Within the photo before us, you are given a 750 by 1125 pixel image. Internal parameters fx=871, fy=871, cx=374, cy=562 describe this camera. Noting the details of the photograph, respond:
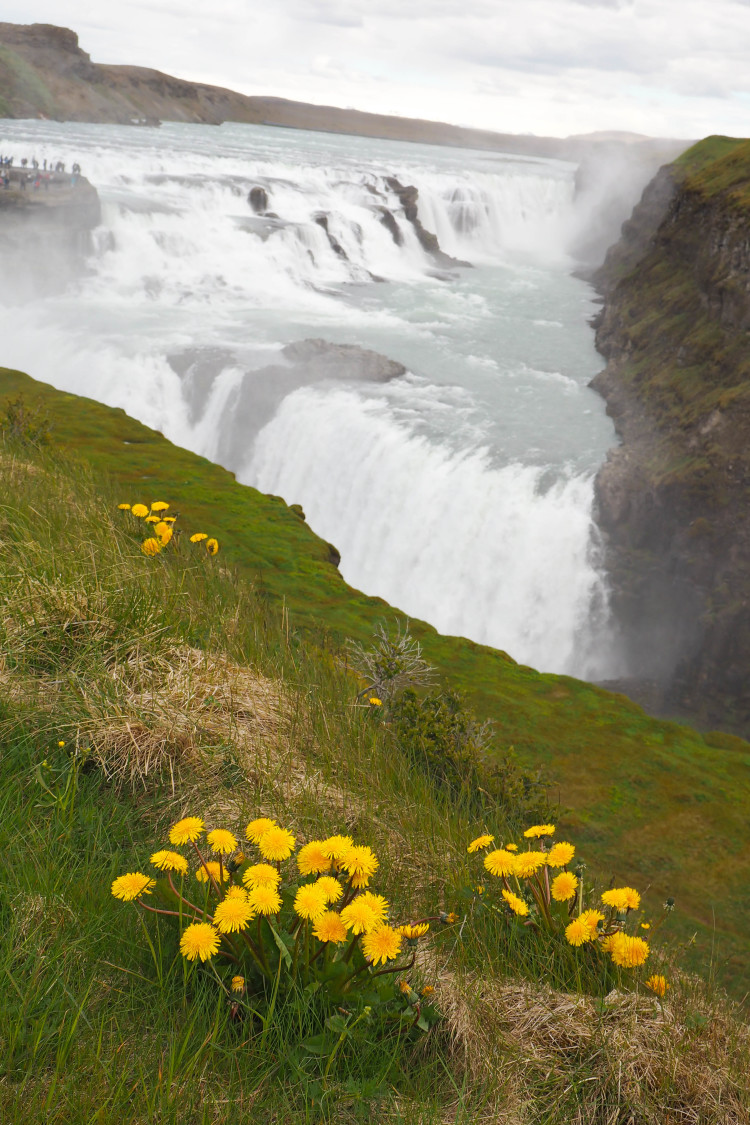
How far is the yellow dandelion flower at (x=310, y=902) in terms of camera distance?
1942mm

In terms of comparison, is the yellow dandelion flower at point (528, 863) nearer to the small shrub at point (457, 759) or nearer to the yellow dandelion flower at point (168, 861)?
the yellow dandelion flower at point (168, 861)

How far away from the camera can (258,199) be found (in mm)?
33281

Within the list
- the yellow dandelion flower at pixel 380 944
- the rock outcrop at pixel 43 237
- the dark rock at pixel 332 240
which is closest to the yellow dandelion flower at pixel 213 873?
the yellow dandelion flower at pixel 380 944

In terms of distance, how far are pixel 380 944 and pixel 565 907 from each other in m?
0.84

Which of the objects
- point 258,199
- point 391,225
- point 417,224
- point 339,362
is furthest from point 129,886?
point 417,224

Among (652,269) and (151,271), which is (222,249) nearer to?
(151,271)

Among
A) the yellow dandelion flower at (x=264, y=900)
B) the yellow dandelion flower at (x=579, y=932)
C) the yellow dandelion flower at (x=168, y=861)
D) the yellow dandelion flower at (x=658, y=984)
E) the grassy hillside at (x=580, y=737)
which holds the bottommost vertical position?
the grassy hillside at (x=580, y=737)

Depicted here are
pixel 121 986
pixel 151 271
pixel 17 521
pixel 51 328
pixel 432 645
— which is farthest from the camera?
pixel 151 271

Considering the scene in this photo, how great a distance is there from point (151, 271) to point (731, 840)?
25624 mm

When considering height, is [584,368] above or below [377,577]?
above

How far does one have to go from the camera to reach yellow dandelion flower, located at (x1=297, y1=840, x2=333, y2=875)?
2098 millimetres

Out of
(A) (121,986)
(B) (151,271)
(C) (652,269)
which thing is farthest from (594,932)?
(B) (151,271)

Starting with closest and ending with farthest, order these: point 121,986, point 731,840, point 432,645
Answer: point 121,986 → point 731,840 → point 432,645

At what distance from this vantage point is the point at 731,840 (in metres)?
5.62
